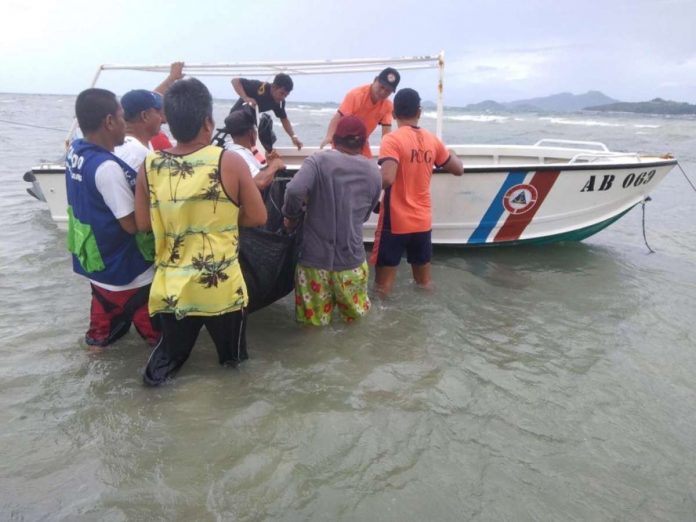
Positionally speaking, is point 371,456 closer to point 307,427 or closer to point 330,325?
→ point 307,427

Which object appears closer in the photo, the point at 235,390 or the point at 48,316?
the point at 235,390

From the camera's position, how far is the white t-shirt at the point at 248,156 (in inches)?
125

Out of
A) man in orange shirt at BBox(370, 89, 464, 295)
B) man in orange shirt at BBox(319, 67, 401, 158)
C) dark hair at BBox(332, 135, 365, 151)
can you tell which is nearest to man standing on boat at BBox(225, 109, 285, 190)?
dark hair at BBox(332, 135, 365, 151)

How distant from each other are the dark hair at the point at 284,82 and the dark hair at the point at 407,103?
66.7 inches

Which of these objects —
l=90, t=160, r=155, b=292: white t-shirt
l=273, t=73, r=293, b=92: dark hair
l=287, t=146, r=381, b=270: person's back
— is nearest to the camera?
l=90, t=160, r=155, b=292: white t-shirt

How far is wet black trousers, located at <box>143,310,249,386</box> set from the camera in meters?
2.84

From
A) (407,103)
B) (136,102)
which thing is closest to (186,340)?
(136,102)

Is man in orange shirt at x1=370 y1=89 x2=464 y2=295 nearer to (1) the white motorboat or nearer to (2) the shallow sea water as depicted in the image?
(2) the shallow sea water

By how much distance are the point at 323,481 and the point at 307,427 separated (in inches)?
15.7

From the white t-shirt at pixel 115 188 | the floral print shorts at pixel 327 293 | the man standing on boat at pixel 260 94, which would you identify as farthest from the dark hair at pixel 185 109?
the man standing on boat at pixel 260 94

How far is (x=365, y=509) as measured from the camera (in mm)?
2246

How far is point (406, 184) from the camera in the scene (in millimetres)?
4133

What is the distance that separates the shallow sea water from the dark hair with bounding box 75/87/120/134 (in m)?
1.55

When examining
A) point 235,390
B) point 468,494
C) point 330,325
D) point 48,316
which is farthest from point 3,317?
point 468,494
